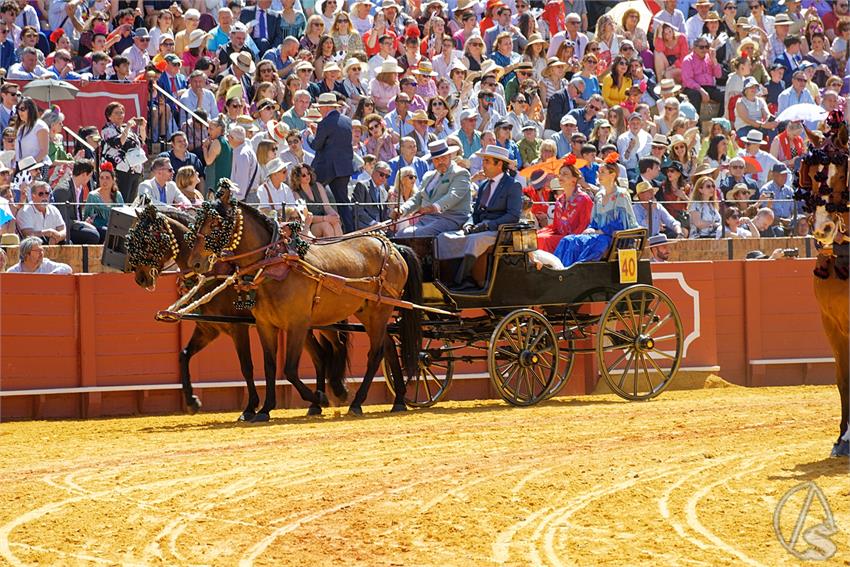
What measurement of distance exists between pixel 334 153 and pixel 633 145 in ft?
15.9

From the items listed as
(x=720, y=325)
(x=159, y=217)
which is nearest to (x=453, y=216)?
(x=159, y=217)

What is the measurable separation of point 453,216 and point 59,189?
4301mm

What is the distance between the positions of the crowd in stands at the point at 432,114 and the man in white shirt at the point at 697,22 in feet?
0.13

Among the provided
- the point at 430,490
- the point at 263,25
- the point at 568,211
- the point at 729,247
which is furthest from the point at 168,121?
the point at 430,490

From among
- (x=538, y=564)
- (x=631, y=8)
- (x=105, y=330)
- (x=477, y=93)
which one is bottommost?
(x=538, y=564)

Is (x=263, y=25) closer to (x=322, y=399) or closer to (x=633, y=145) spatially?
(x=633, y=145)

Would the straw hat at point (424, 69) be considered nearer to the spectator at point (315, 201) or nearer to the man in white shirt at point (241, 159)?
the man in white shirt at point (241, 159)

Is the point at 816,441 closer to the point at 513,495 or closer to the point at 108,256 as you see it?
the point at 513,495

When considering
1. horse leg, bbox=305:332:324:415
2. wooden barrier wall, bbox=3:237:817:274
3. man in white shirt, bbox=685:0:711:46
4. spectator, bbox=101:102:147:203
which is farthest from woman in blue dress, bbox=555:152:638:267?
man in white shirt, bbox=685:0:711:46

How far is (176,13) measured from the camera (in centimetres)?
1891

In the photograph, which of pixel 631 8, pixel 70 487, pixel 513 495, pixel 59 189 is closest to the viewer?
pixel 513 495

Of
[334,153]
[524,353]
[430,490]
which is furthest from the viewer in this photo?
[334,153]

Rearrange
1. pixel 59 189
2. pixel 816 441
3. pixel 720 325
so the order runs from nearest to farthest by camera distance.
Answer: pixel 816 441
pixel 59 189
pixel 720 325

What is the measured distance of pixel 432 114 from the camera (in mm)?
18484
